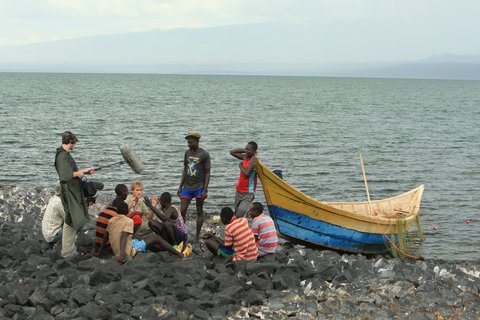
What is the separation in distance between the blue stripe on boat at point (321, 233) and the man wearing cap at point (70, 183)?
16.5ft

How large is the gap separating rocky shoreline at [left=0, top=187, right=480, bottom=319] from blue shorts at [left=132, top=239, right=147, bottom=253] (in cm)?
43

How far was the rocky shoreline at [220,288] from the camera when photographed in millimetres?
8492

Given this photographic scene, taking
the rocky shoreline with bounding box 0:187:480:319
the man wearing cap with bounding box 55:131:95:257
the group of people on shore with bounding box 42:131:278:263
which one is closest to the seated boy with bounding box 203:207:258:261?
the group of people on shore with bounding box 42:131:278:263

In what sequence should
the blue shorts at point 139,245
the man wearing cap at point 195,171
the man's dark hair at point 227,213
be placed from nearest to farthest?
the man's dark hair at point 227,213 < the blue shorts at point 139,245 < the man wearing cap at point 195,171

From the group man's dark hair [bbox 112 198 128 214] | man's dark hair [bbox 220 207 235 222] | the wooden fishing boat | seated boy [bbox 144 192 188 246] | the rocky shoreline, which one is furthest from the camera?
the wooden fishing boat

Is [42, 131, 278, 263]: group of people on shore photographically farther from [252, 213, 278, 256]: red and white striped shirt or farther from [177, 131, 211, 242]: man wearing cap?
[177, 131, 211, 242]: man wearing cap

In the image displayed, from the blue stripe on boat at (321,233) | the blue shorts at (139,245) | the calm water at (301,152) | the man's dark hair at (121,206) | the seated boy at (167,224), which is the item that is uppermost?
the man's dark hair at (121,206)

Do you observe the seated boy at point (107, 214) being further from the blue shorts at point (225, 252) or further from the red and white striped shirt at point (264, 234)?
the red and white striped shirt at point (264, 234)

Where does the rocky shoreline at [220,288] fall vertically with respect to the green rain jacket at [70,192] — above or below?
below

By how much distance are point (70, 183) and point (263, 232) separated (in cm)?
334

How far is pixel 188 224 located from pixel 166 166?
1169cm

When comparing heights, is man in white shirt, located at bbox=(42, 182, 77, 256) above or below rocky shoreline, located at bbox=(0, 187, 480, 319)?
above

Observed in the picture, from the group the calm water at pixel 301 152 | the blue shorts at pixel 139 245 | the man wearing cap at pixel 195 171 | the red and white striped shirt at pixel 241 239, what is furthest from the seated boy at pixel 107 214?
the calm water at pixel 301 152

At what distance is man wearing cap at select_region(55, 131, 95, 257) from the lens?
9742 mm
